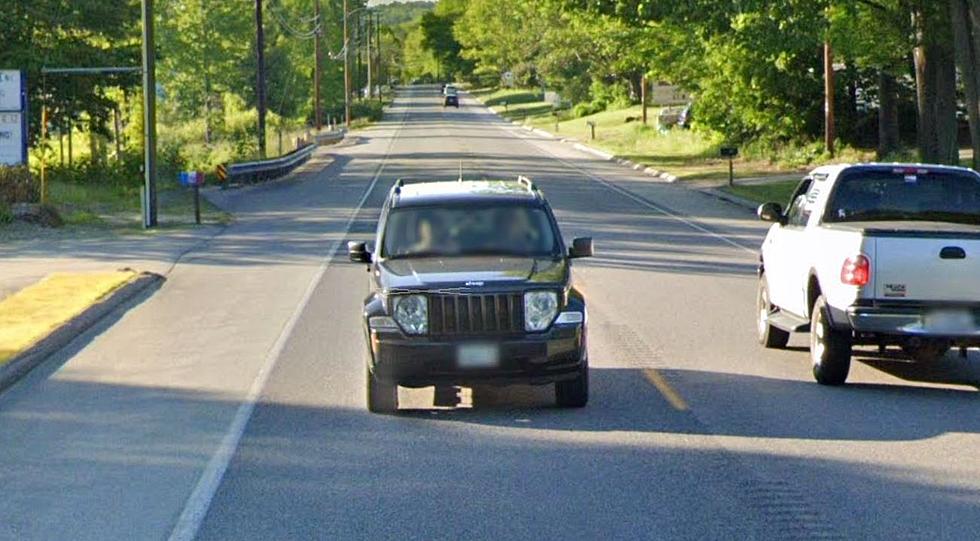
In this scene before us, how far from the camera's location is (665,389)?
12.5 m

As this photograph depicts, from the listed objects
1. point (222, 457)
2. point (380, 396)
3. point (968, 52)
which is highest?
point (968, 52)

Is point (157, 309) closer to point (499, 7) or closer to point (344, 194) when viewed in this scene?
point (344, 194)

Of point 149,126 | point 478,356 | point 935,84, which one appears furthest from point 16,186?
point 478,356

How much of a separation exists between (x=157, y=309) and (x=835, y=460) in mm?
10988

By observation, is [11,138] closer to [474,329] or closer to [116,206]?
[116,206]

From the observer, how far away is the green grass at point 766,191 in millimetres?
37500

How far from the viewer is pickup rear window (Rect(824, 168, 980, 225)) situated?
1347cm

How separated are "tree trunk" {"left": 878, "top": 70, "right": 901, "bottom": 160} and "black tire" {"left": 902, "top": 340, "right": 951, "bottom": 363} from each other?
102 ft

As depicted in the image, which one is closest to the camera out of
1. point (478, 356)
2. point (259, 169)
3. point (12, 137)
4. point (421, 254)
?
point (478, 356)

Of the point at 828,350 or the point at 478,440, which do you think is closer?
the point at 478,440

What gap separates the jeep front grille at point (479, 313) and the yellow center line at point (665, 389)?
1.52 metres

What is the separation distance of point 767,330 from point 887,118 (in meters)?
31.3

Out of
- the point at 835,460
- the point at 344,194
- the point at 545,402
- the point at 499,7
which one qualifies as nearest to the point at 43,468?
the point at 545,402

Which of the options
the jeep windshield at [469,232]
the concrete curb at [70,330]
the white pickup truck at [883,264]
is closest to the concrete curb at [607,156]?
the concrete curb at [70,330]
